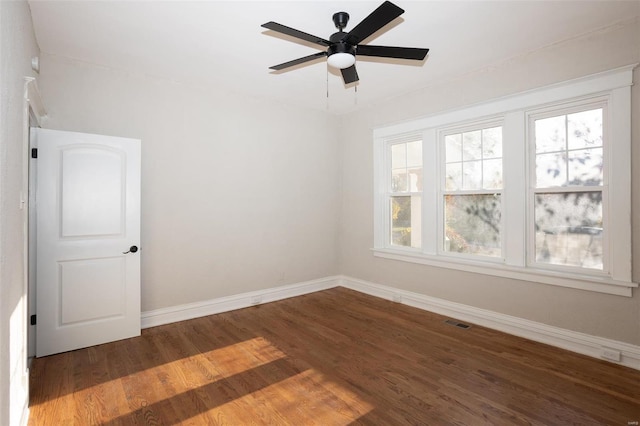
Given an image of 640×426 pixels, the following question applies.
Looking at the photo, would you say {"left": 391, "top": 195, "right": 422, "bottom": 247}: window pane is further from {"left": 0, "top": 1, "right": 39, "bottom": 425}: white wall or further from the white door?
{"left": 0, "top": 1, "right": 39, "bottom": 425}: white wall

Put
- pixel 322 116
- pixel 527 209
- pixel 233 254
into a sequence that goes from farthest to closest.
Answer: pixel 322 116
pixel 233 254
pixel 527 209

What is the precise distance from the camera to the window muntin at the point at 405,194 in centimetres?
465

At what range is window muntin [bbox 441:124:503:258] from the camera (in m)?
3.83

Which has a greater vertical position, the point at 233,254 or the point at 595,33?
the point at 595,33

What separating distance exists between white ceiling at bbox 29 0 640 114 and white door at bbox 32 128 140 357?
0.95m

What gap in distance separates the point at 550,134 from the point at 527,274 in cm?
146

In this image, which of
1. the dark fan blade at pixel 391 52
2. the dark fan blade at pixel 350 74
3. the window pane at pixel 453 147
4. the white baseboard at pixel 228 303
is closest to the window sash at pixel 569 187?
the window pane at pixel 453 147

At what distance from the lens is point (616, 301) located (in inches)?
116

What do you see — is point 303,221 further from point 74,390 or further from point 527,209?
point 74,390

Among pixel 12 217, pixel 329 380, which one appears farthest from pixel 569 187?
pixel 12 217

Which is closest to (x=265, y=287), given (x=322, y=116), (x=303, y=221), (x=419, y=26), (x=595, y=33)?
(x=303, y=221)

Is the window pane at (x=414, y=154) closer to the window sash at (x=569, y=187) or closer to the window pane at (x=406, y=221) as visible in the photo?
the window pane at (x=406, y=221)

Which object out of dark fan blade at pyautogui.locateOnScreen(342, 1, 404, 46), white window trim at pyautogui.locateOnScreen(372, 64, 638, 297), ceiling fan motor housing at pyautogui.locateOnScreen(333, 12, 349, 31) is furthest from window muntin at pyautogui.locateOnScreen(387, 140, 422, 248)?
dark fan blade at pyautogui.locateOnScreen(342, 1, 404, 46)

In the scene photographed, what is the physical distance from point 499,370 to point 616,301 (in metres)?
1.25
